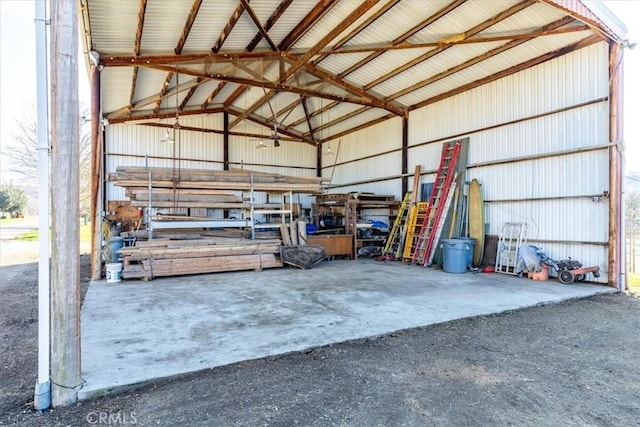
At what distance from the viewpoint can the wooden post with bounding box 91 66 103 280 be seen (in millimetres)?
6828

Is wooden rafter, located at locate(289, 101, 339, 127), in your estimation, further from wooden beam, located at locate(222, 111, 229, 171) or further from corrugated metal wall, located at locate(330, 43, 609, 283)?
corrugated metal wall, located at locate(330, 43, 609, 283)

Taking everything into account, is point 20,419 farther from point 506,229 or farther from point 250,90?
point 250,90

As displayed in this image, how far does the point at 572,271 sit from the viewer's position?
6488 millimetres

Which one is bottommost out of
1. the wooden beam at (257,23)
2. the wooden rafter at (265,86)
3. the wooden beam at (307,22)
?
the wooden rafter at (265,86)

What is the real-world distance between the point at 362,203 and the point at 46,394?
902 centimetres

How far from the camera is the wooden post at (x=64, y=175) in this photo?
216 cm

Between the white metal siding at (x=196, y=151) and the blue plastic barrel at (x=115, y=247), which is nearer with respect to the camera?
the blue plastic barrel at (x=115, y=247)

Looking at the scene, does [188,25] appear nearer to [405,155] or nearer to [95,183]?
[95,183]

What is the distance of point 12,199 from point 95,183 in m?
34.0

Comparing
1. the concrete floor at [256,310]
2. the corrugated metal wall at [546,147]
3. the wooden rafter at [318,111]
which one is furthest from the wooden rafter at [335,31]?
the concrete floor at [256,310]

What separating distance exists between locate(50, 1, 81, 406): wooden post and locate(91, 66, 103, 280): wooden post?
5259mm

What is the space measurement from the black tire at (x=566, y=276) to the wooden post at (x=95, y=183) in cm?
876

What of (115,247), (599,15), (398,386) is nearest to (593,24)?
(599,15)

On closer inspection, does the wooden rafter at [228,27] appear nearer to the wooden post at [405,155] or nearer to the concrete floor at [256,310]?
the concrete floor at [256,310]
